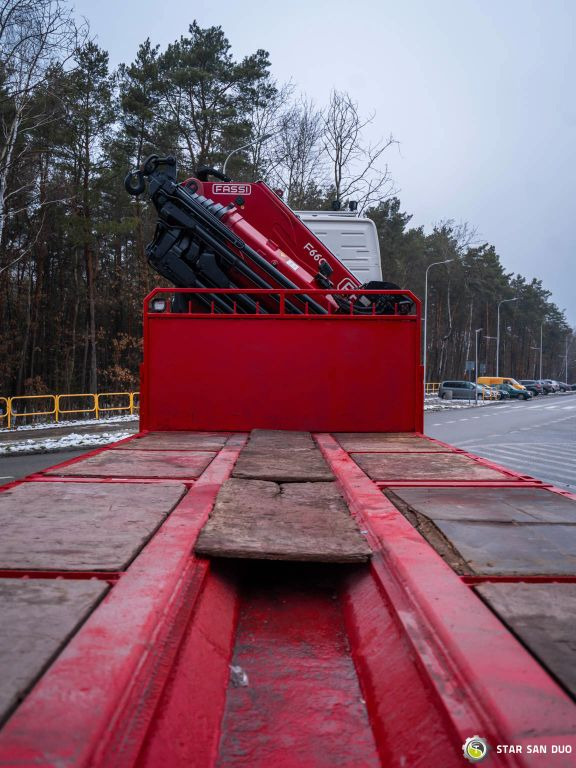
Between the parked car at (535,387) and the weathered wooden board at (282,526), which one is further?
the parked car at (535,387)

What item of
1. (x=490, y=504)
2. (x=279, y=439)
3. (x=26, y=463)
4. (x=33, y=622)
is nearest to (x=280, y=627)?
(x=33, y=622)

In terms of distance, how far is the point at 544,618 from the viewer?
1526 millimetres

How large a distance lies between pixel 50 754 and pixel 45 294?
32.0m

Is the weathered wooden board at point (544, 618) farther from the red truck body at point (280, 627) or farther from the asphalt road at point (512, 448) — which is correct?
the asphalt road at point (512, 448)

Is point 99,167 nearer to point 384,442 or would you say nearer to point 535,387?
point 384,442

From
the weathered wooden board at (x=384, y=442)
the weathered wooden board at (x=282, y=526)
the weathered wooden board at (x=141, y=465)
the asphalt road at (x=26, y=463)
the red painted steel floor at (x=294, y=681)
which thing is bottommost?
the asphalt road at (x=26, y=463)

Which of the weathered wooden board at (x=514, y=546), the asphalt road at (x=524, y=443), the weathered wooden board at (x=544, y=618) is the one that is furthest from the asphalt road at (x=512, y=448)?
the weathered wooden board at (x=544, y=618)

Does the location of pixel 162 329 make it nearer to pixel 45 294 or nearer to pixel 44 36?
pixel 44 36

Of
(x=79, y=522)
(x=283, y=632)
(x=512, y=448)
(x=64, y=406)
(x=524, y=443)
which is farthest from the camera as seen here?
(x=64, y=406)

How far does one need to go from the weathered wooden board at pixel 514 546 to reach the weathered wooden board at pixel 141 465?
1.54m

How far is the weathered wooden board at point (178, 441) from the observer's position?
14.5ft

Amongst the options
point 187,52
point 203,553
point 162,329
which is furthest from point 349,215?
point 187,52

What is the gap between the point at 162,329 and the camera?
545 cm

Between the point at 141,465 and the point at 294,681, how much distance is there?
7.35 ft
